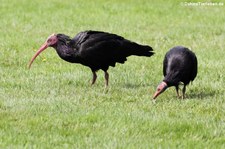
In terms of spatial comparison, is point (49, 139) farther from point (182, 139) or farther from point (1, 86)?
point (1, 86)

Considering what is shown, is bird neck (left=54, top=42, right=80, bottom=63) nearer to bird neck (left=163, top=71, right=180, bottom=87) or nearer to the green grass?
the green grass

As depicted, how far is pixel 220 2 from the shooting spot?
21750mm

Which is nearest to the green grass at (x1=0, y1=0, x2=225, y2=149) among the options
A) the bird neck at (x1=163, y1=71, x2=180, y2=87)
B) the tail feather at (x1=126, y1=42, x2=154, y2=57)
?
the bird neck at (x1=163, y1=71, x2=180, y2=87)

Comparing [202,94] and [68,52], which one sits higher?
[68,52]

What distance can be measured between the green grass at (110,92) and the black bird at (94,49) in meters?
0.45

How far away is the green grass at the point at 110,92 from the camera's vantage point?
7590 mm

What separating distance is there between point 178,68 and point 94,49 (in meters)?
1.52

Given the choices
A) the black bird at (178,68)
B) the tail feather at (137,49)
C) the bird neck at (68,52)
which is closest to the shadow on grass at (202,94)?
the black bird at (178,68)

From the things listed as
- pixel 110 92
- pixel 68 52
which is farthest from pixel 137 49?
pixel 68 52

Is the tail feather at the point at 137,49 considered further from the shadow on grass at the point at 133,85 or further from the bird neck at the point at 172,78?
the bird neck at the point at 172,78

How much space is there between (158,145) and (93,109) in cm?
184

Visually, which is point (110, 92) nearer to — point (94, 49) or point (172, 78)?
point (94, 49)

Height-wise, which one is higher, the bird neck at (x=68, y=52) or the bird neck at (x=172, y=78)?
the bird neck at (x=68, y=52)

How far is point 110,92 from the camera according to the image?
10.2 m
